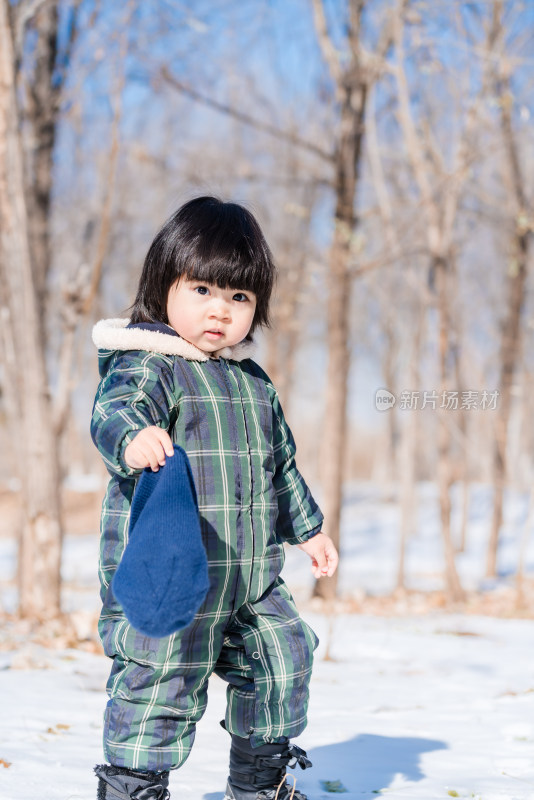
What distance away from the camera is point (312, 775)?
232 centimetres

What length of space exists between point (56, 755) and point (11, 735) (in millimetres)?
229

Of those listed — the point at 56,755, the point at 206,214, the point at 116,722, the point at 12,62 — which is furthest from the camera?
the point at 12,62

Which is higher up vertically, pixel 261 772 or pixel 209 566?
pixel 209 566

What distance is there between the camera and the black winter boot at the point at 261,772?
1882 millimetres

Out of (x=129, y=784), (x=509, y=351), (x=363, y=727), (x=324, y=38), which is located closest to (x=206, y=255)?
(x=129, y=784)

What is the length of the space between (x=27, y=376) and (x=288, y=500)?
3.24 m

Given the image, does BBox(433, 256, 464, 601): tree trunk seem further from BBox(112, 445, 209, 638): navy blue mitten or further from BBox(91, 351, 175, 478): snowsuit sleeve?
BBox(112, 445, 209, 638): navy blue mitten

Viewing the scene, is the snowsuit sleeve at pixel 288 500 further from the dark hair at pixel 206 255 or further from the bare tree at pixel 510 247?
the bare tree at pixel 510 247

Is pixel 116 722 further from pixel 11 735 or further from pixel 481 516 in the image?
pixel 481 516

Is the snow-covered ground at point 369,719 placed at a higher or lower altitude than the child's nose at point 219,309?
lower

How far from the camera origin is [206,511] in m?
1.77

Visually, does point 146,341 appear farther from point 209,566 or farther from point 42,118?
point 42,118

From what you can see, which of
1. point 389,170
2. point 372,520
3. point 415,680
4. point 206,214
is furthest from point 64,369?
point 372,520

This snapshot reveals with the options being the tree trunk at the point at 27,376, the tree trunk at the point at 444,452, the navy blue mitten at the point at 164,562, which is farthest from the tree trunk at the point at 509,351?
the navy blue mitten at the point at 164,562
